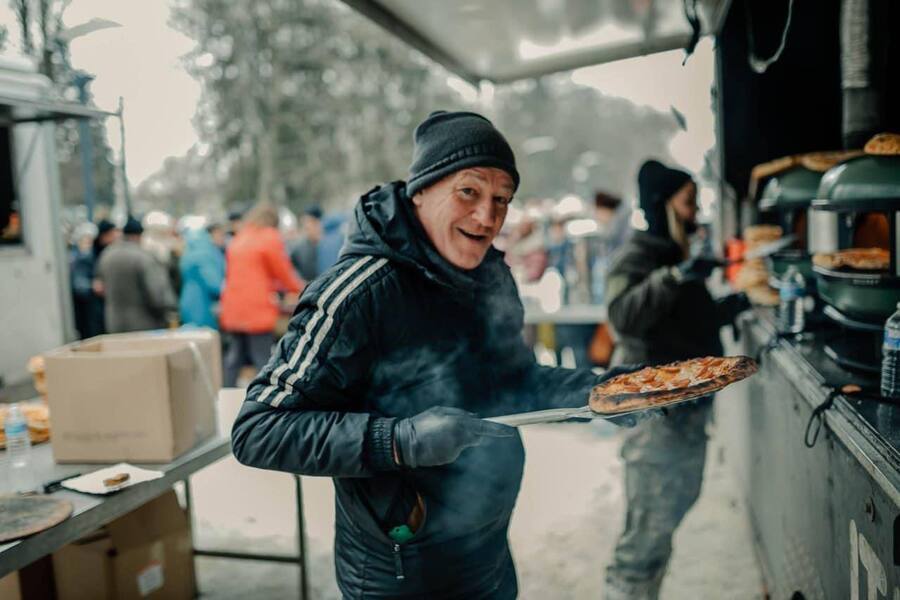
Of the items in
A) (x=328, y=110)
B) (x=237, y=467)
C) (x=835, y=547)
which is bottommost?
(x=237, y=467)

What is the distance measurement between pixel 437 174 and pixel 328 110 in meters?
30.3

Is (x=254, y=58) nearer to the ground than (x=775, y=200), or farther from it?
farther from it

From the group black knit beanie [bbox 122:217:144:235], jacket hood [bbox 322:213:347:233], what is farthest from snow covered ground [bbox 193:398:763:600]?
jacket hood [bbox 322:213:347:233]

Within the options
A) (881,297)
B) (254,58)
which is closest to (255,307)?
(881,297)

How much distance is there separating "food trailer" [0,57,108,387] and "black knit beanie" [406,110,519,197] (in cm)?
599

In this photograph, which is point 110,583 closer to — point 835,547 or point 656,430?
point 656,430

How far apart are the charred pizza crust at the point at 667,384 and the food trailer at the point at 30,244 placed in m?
6.48

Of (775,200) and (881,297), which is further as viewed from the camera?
(775,200)

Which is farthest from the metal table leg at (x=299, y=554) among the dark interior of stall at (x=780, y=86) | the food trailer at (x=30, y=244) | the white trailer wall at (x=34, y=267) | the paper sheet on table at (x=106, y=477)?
the white trailer wall at (x=34, y=267)

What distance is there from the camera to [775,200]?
374 centimetres

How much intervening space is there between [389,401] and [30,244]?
21.8 feet

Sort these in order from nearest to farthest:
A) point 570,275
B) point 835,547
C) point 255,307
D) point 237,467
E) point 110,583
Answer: point 835,547
point 110,583
point 237,467
point 255,307
point 570,275

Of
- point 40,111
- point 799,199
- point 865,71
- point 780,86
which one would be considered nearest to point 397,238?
point 865,71

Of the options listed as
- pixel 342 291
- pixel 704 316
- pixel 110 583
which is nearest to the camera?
pixel 342 291
